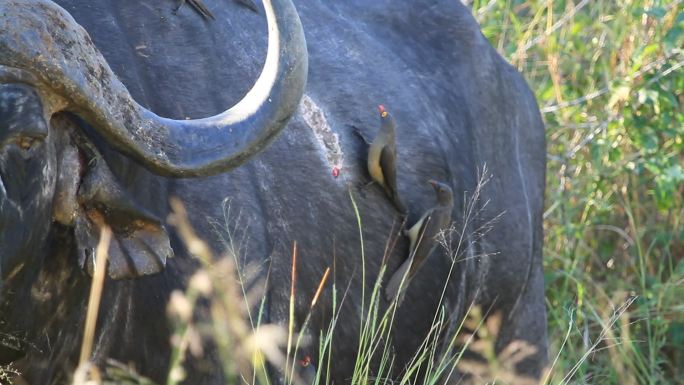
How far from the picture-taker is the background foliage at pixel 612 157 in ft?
20.7

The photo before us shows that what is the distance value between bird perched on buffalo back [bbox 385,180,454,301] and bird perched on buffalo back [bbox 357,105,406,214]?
168 millimetres

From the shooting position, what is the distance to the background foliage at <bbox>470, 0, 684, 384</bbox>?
6316mm

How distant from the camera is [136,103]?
313 cm

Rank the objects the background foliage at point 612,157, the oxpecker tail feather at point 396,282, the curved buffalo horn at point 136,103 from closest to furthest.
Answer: the curved buffalo horn at point 136,103 < the oxpecker tail feather at point 396,282 < the background foliage at point 612,157

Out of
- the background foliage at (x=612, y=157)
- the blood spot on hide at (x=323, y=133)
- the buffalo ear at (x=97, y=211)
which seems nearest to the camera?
the buffalo ear at (x=97, y=211)

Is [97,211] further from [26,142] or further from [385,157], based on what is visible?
[385,157]

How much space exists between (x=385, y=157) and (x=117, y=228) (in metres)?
1.42

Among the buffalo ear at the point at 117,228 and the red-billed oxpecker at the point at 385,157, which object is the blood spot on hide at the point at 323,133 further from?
the buffalo ear at the point at 117,228

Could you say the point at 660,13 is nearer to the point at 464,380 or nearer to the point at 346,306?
the point at 464,380

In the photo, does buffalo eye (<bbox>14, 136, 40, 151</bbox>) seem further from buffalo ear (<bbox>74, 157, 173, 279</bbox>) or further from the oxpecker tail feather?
the oxpecker tail feather

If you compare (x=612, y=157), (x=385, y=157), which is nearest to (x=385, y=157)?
(x=385, y=157)

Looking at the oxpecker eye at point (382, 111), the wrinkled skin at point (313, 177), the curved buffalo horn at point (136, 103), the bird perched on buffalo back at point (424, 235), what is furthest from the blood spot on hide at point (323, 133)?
the curved buffalo horn at point (136, 103)

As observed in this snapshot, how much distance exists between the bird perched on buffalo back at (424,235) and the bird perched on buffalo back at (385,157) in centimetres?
17

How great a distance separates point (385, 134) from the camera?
451 centimetres
